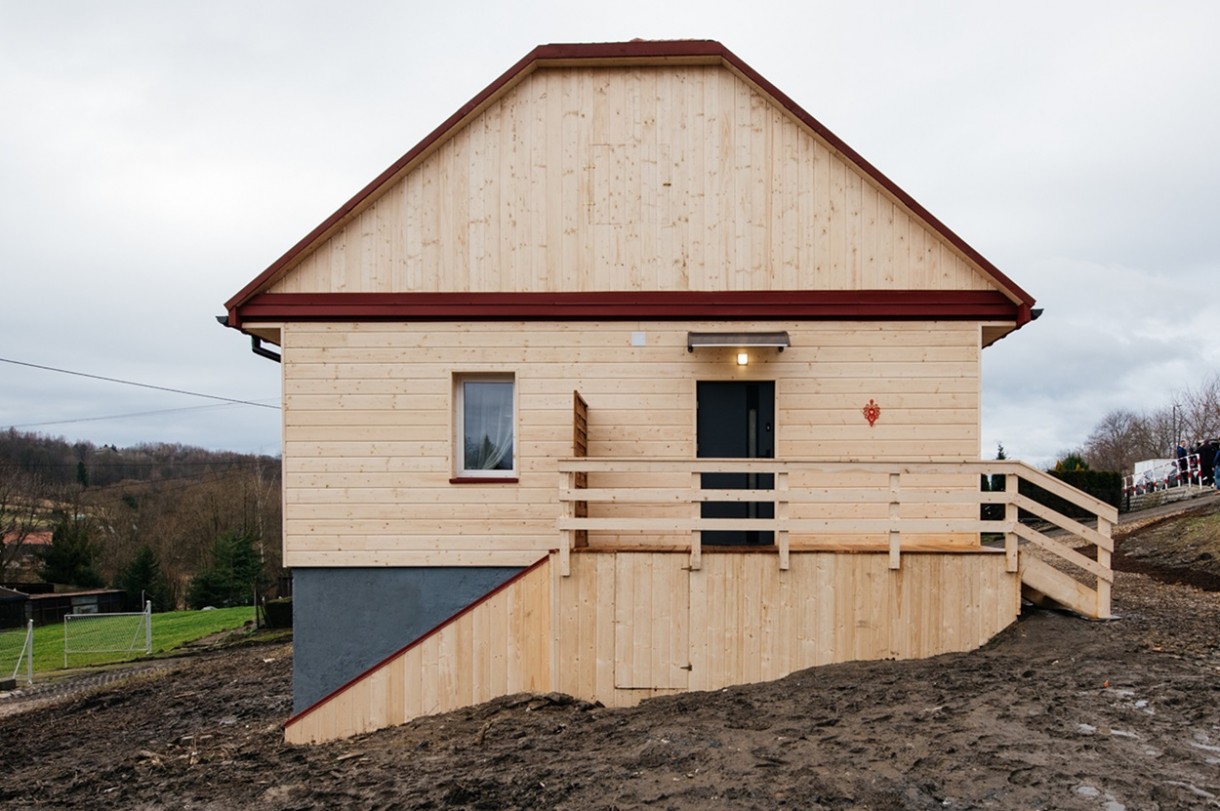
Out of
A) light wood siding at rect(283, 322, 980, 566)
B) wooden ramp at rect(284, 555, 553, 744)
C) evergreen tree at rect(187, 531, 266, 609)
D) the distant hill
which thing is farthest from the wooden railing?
the distant hill

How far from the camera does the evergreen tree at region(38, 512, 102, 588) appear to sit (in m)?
50.8

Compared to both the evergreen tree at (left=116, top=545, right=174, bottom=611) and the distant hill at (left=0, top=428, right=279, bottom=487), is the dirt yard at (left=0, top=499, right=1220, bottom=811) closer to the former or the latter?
the evergreen tree at (left=116, top=545, right=174, bottom=611)

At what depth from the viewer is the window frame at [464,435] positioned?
10281mm

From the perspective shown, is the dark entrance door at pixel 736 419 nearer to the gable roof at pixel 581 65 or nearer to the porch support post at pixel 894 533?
the gable roof at pixel 581 65

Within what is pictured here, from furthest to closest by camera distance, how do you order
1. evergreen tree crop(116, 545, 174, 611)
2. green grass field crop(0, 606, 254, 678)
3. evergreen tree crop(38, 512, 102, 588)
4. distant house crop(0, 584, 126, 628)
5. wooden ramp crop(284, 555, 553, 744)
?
evergreen tree crop(38, 512, 102, 588)
evergreen tree crop(116, 545, 174, 611)
distant house crop(0, 584, 126, 628)
green grass field crop(0, 606, 254, 678)
wooden ramp crop(284, 555, 553, 744)

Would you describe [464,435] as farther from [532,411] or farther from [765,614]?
[765,614]

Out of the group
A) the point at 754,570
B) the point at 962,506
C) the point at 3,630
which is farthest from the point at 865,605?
the point at 3,630

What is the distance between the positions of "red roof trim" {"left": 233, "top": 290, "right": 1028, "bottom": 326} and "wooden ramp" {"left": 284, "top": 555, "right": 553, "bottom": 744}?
3256 millimetres

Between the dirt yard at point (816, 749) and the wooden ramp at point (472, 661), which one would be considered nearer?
the dirt yard at point (816, 749)

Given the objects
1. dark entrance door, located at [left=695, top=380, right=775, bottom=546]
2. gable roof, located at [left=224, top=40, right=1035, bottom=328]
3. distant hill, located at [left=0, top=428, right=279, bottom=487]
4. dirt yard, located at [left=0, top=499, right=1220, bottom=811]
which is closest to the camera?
dirt yard, located at [left=0, top=499, right=1220, bottom=811]

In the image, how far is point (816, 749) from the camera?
6.30 metres

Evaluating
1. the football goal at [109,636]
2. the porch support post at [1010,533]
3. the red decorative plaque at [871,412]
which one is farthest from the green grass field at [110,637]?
the porch support post at [1010,533]

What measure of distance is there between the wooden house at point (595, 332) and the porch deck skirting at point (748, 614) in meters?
1.27

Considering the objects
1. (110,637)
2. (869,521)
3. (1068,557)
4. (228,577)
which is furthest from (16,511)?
(1068,557)
